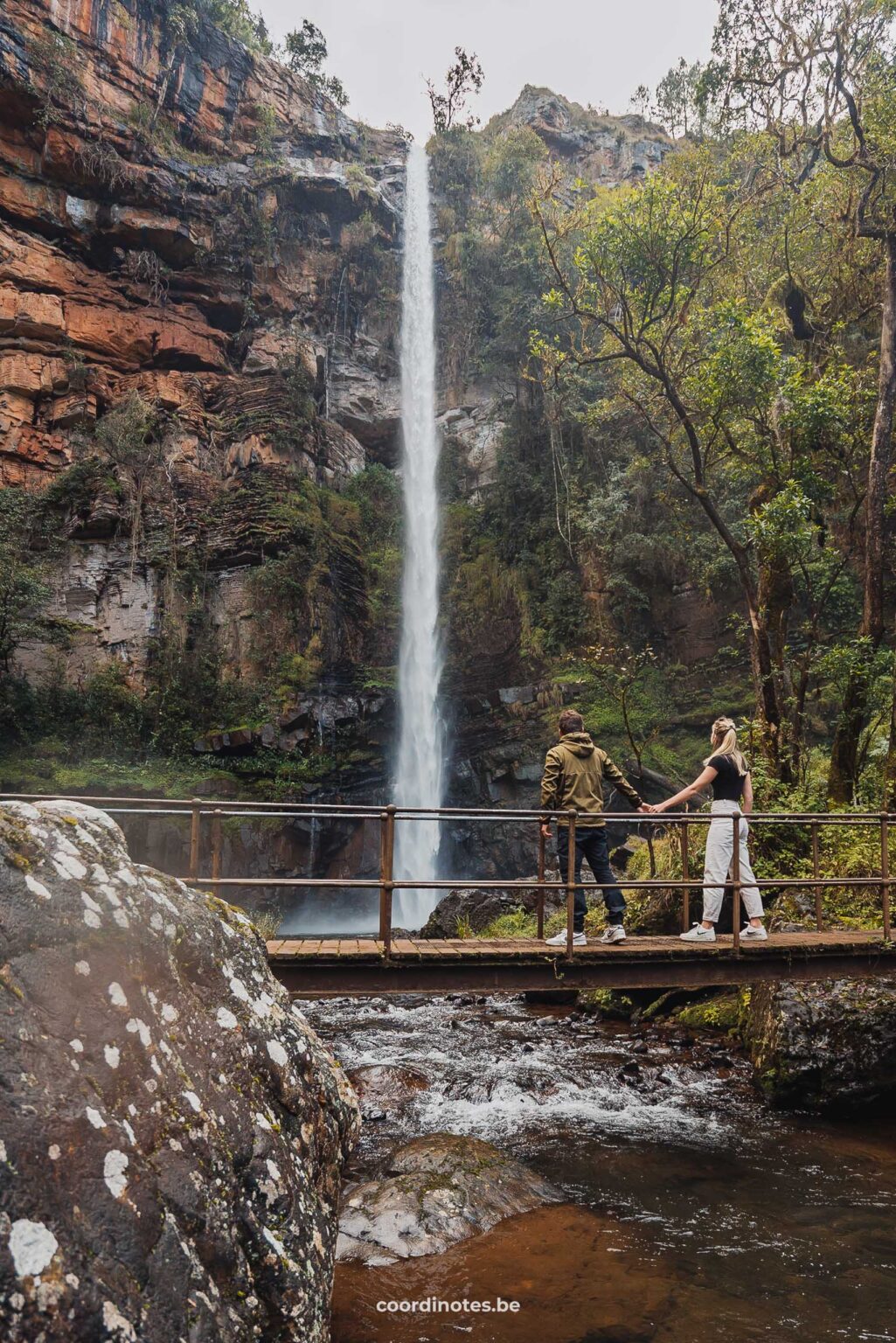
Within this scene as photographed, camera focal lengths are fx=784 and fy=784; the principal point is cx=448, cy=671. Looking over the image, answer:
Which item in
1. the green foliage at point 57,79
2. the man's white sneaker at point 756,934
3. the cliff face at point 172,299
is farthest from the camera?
the green foliage at point 57,79

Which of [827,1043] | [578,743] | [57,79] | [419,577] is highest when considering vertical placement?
[57,79]

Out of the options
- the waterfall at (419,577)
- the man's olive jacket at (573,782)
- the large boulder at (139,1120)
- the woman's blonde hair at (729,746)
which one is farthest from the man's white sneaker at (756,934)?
the waterfall at (419,577)

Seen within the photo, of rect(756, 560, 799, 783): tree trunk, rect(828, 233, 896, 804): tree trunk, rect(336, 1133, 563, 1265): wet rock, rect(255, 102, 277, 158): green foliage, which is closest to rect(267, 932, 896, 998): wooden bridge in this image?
rect(336, 1133, 563, 1265): wet rock

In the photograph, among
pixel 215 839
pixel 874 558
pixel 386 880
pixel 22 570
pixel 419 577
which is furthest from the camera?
pixel 419 577

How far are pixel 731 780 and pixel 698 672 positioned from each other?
19.2 m

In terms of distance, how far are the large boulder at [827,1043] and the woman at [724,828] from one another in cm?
78

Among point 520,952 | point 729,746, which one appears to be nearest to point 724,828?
point 729,746

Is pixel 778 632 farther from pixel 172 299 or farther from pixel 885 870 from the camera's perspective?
pixel 172 299

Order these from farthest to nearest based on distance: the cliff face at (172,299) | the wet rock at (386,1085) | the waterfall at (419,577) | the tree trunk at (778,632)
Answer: the waterfall at (419,577) < the cliff face at (172,299) < the tree trunk at (778,632) < the wet rock at (386,1085)

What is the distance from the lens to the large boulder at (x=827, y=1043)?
6305mm

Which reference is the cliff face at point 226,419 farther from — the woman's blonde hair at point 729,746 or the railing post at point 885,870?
the railing post at point 885,870

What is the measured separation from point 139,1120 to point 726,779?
5.60m

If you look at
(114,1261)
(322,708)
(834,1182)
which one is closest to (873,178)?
(834,1182)

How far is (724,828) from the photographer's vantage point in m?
6.53
